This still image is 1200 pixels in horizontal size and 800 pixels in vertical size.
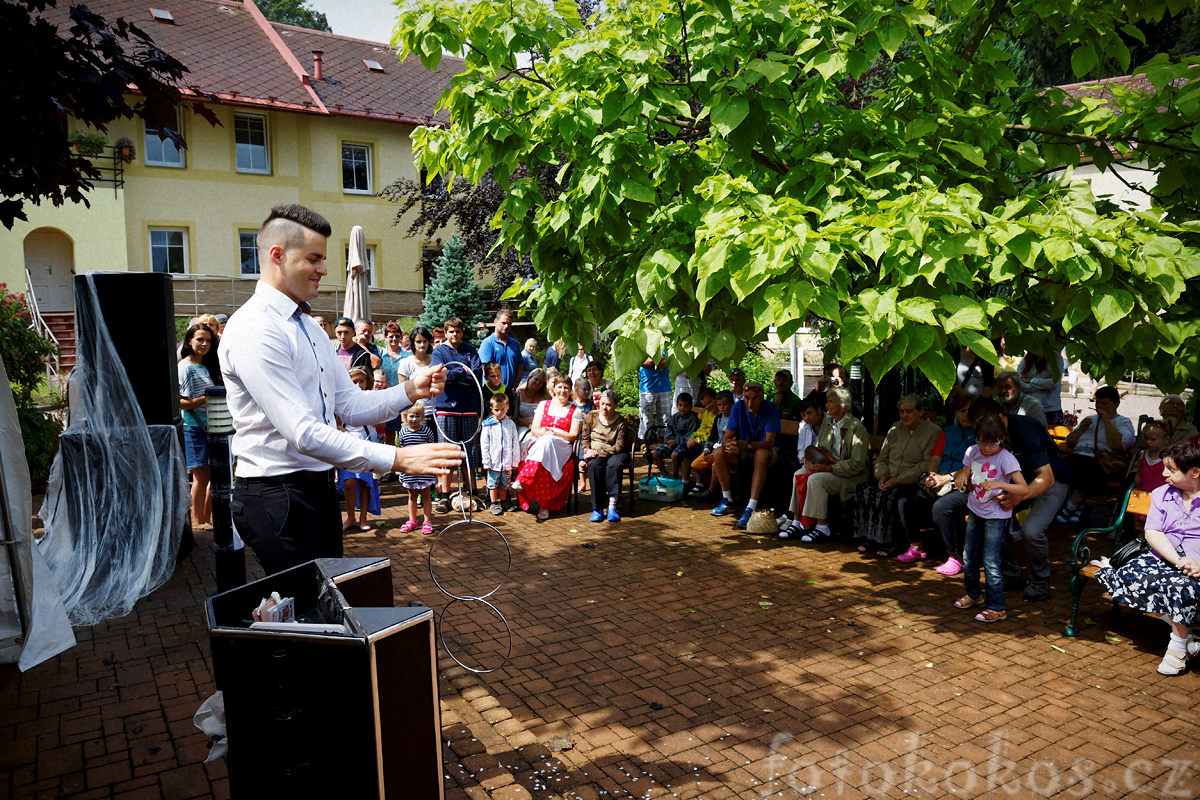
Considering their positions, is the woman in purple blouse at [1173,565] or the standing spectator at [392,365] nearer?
the woman in purple blouse at [1173,565]

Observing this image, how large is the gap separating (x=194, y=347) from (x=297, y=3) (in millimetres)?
51237

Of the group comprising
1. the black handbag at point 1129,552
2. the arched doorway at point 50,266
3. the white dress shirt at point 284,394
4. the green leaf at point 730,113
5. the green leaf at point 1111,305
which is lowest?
the black handbag at point 1129,552

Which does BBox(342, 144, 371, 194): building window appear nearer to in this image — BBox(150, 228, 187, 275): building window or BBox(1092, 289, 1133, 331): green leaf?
BBox(150, 228, 187, 275): building window

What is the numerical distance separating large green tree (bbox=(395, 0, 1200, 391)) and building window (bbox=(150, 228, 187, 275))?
69.6 feet

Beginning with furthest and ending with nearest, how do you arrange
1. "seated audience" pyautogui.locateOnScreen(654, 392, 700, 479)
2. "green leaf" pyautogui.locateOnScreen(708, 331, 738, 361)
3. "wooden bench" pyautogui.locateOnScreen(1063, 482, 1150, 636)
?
"seated audience" pyautogui.locateOnScreen(654, 392, 700, 479) → "wooden bench" pyautogui.locateOnScreen(1063, 482, 1150, 636) → "green leaf" pyautogui.locateOnScreen(708, 331, 738, 361)

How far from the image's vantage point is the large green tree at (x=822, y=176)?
4.83 meters

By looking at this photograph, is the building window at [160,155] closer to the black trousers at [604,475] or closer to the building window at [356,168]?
the building window at [356,168]

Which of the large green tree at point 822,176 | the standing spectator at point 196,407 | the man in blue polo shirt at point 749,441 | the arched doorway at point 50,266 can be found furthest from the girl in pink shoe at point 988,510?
the arched doorway at point 50,266

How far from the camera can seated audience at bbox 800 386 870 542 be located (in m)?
9.02

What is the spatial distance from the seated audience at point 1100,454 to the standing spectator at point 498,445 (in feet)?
20.8

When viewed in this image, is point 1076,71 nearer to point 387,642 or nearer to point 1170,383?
point 1170,383

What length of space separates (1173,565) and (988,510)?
1.30 m

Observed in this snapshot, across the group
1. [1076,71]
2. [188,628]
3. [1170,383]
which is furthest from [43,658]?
[1076,71]

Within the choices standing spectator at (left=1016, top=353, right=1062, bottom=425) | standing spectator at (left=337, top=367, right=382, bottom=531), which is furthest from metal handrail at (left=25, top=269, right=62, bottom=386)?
standing spectator at (left=1016, top=353, right=1062, bottom=425)
